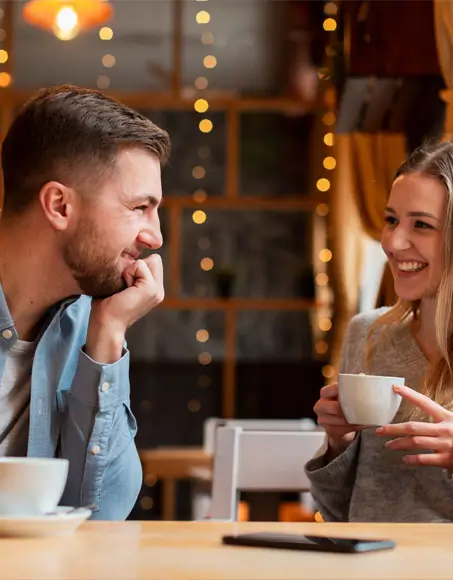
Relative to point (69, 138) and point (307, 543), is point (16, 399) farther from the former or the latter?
point (307, 543)

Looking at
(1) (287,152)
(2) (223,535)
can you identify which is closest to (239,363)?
(1) (287,152)

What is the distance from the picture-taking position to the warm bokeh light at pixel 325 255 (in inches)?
293

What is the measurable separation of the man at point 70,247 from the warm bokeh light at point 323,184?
562 cm

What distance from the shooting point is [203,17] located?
7477mm

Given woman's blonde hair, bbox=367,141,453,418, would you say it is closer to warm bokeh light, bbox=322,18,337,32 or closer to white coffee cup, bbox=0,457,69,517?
white coffee cup, bbox=0,457,69,517

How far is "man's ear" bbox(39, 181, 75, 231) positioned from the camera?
1874 millimetres

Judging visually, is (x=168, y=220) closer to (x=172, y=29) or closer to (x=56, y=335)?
(x=172, y=29)

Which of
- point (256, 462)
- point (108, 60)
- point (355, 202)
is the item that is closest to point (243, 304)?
point (355, 202)

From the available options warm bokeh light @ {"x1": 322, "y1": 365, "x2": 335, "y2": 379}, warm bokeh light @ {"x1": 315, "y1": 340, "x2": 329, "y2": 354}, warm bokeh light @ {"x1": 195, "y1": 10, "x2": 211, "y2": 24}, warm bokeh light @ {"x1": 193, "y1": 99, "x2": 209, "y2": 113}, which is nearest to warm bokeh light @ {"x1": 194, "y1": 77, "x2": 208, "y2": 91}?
warm bokeh light @ {"x1": 193, "y1": 99, "x2": 209, "y2": 113}

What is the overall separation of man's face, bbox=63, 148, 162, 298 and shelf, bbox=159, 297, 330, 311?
5.53 metres

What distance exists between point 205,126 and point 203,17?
0.76m

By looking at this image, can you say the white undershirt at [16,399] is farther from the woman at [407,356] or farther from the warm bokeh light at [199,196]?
the warm bokeh light at [199,196]

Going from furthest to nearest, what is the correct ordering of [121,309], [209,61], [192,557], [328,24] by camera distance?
[209,61]
[328,24]
[121,309]
[192,557]

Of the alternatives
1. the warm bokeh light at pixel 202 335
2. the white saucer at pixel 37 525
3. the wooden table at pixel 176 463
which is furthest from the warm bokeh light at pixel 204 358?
the white saucer at pixel 37 525
